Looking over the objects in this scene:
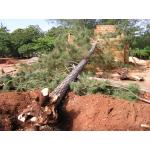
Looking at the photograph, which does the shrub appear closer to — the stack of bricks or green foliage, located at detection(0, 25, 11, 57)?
the stack of bricks

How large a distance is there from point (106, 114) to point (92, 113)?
0.20 meters

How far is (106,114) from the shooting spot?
5258 mm

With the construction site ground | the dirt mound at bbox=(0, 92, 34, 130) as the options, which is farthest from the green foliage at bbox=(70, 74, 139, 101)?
the dirt mound at bbox=(0, 92, 34, 130)

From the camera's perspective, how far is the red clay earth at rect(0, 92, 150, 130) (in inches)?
200

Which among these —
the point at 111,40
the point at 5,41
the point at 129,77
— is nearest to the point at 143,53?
the point at 129,77

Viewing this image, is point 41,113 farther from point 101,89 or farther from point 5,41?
point 5,41

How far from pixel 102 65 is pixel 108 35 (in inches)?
30.9

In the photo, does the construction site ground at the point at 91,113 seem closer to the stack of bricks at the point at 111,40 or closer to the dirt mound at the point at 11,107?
the dirt mound at the point at 11,107

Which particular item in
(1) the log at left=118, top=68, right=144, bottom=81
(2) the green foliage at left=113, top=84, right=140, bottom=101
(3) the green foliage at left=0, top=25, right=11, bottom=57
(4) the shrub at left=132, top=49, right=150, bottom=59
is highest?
(3) the green foliage at left=0, top=25, right=11, bottom=57

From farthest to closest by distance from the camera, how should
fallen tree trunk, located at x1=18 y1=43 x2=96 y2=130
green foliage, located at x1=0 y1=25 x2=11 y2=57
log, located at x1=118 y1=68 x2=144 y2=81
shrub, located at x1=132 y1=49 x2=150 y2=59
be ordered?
shrub, located at x1=132 y1=49 x2=150 y2=59 → log, located at x1=118 y1=68 x2=144 y2=81 → green foliage, located at x1=0 y1=25 x2=11 y2=57 → fallen tree trunk, located at x1=18 y1=43 x2=96 y2=130

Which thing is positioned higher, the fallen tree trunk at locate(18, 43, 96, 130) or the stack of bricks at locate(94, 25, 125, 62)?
the stack of bricks at locate(94, 25, 125, 62)

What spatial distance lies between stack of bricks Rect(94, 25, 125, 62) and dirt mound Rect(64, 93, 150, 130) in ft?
10.2

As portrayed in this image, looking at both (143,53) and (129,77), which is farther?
(143,53)

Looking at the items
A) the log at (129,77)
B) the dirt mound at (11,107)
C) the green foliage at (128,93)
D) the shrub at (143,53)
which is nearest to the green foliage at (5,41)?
the dirt mound at (11,107)
